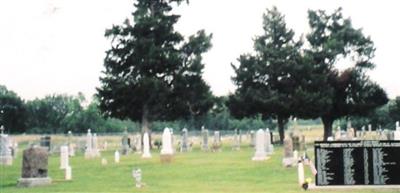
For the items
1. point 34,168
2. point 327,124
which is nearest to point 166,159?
point 34,168

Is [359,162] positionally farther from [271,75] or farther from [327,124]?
[327,124]

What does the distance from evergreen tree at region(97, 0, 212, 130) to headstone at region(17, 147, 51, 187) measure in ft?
106

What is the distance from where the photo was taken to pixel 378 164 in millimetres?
17984

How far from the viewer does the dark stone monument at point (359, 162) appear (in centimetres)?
1792

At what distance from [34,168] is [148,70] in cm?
3525

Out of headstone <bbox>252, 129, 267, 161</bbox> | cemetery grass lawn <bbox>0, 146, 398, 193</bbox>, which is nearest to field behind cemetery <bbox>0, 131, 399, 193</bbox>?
cemetery grass lawn <bbox>0, 146, 398, 193</bbox>

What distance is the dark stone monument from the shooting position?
1792cm

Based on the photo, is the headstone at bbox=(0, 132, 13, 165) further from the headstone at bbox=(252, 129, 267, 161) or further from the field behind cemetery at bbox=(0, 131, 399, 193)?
the headstone at bbox=(252, 129, 267, 161)

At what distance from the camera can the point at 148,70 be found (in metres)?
57.1

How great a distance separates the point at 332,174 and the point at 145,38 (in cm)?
3967

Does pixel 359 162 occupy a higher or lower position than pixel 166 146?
lower

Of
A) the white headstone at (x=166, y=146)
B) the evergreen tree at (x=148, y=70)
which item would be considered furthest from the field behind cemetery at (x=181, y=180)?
the evergreen tree at (x=148, y=70)

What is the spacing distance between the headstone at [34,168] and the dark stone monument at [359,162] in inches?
372

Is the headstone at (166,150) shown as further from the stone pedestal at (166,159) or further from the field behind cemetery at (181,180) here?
the field behind cemetery at (181,180)
